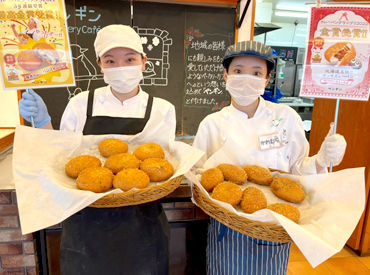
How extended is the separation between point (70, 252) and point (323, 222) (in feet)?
3.85

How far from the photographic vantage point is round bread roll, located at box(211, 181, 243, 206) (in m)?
1.20

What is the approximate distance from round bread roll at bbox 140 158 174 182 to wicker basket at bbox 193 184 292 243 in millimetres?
238

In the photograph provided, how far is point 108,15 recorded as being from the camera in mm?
3133

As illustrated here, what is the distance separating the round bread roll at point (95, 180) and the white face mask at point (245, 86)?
839 mm

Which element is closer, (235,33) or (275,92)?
(235,33)

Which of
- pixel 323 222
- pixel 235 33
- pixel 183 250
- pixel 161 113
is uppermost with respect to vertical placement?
pixel 235 33

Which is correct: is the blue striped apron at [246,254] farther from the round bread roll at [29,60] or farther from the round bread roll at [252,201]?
the round bread roll at [29,60]

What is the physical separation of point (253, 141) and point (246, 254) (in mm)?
630

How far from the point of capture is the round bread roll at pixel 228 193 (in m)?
1.20

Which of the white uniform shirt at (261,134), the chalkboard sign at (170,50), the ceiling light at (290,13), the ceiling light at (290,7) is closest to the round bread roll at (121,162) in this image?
the white uniform shirt at (261,134)

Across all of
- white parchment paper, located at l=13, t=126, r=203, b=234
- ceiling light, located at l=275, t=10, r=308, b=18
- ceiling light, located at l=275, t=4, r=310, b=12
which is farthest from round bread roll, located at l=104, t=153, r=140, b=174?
ceiling light, located at l=275, t=10, r=308, b=18

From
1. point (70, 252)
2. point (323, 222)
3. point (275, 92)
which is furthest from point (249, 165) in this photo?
point (275, 92)

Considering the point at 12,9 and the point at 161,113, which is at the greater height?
the point at 12,9

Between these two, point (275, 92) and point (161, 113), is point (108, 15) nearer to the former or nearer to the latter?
point (161, 113)
